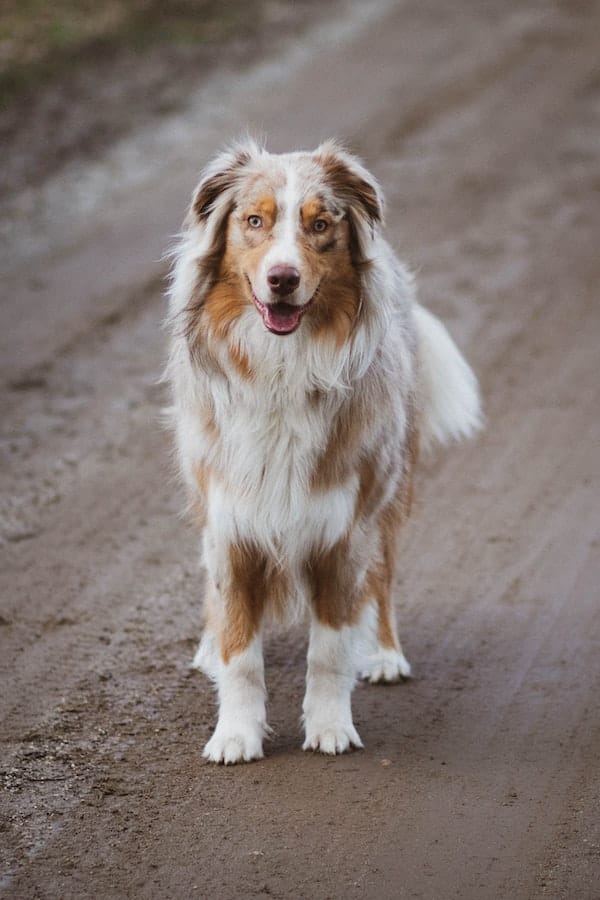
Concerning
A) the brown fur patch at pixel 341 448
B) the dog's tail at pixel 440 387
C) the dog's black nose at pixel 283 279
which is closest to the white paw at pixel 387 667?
the dog's tail at pixel 440 387

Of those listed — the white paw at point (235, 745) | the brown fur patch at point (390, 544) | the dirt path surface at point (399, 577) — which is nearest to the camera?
the dirt path surface at point (399, 577)

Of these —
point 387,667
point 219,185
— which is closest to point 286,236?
point 219,185

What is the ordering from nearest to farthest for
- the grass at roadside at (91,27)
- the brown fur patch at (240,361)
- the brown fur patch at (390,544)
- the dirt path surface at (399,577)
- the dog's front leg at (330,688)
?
the dirt path surface at (399,577) < the brown fur patch at (240,361) < the dog's front leg at (330,688) < the brown fur patch at (390,544) < the grass at roadside at (91,27)

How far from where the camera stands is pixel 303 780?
4.84 meters

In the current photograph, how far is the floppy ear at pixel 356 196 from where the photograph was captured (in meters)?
4.86

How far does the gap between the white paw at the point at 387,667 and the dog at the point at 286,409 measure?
20.2 inches

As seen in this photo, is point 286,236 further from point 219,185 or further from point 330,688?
point 330,688

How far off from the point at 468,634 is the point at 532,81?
29.1 feet

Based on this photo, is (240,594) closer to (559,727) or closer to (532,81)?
(559,727)

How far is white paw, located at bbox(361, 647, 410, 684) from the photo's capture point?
572 centimetres

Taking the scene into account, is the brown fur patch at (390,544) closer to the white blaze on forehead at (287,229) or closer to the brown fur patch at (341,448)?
the brown fur patch at (341,448)

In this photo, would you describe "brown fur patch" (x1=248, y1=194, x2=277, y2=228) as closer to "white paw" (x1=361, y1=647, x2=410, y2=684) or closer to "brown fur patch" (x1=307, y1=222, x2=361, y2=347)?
"brown fur patch" (x1=307, y1=222, x2=361, y2=347)

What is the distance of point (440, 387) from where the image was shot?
6.11 metres

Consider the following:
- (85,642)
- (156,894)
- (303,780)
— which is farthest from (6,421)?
(156,894)
